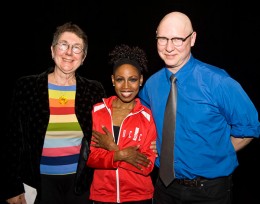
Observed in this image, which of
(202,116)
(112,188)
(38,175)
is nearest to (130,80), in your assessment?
(202,116)

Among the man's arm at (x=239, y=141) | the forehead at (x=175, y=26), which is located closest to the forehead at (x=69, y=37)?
the forehead at (x=175, y=26)

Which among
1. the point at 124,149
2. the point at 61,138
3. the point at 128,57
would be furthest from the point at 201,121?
the point at 61,138

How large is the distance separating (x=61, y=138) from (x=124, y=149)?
476 millimetres

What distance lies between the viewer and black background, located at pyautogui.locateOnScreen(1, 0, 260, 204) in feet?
22.8

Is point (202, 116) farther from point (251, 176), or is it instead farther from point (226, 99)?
point (251, 176)

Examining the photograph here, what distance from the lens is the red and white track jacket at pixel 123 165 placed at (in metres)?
1.99

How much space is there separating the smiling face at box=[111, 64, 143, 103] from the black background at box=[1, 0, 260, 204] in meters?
5.53

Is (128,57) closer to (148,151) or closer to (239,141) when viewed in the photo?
(148,151)

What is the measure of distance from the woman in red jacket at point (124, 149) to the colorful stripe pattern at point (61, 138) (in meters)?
0.15

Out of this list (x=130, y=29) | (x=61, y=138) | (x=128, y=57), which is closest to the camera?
(x=61, y=138)

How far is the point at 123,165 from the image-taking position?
2014 mm

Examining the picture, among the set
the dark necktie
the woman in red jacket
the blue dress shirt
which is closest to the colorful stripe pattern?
the woman in red jacket

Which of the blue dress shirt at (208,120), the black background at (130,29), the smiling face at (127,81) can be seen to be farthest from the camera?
the black background at (130,29)

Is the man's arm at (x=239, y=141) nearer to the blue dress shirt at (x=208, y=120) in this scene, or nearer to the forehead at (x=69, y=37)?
the blue dress shirt at (x=208, y=120)
